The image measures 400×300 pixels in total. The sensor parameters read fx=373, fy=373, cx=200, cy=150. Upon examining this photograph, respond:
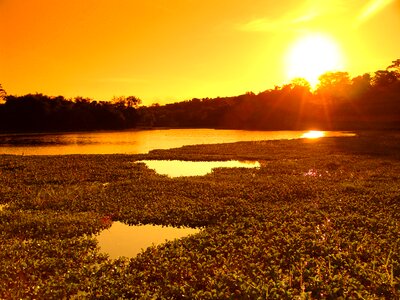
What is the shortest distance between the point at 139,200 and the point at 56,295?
36.2ft

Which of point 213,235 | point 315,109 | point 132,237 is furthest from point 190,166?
point 315,109

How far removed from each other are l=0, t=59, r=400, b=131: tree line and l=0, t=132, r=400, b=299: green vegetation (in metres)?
80.3

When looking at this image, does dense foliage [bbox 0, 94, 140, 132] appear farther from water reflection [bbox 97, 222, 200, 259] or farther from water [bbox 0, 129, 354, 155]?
water reflection [bbox 97, 222, 200, 259]

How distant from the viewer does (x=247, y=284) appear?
10.7m

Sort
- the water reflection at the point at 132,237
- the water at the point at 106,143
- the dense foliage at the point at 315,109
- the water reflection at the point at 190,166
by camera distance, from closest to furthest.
Result: the water reflection at the point at 132,237, the water reflection at the point at 190,166, the water at the point at 106,143, the dense foliage at the point at 315,109

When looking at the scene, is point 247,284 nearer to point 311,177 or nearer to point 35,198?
point 35,198

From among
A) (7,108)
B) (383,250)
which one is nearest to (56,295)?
(383,250)

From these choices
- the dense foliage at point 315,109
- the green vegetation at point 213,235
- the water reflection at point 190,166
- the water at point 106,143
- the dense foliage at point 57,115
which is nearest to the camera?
the green vegetation at point 213,235

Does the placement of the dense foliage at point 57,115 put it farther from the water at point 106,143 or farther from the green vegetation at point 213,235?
the green vegetation at point 213,235

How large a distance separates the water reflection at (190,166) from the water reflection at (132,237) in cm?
1433

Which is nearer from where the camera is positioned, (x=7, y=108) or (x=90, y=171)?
(x=90, y=171)

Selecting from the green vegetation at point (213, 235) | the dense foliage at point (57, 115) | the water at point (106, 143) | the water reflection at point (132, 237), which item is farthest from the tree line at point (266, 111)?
the water reflection at point (132, 237)

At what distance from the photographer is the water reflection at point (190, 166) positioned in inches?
1300

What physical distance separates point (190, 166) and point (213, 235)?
2159 centimetres
